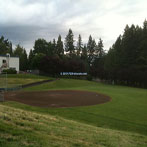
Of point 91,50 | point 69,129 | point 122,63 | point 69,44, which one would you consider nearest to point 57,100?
point 69,129

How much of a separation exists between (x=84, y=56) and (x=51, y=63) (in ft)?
124

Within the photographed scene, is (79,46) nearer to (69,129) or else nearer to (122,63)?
(122,63)

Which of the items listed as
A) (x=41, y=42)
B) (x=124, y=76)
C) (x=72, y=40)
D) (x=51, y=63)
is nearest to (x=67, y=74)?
(x=51, y=63)

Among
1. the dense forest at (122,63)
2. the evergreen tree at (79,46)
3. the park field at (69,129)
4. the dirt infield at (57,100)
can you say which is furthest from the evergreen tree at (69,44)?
the park field at (69,129)

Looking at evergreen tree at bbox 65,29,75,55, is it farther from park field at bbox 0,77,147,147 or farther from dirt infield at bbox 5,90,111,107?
park field at bbox 0,77,147,147

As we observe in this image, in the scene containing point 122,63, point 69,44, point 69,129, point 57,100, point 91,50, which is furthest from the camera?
point 91,50

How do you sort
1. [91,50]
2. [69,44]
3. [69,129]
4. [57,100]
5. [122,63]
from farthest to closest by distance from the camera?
[91,50]
[69,44]
[122,63]
[57,100]
[69,129]

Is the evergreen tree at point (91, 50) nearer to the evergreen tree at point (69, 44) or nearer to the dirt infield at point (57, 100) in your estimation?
the evergreen tree at point (69, 44)

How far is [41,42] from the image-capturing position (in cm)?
7962

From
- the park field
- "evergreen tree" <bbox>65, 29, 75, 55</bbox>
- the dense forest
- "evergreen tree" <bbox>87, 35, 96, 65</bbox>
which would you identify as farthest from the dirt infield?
"evergreen tree" <bbox>87, 35, 96, 65</bbox>

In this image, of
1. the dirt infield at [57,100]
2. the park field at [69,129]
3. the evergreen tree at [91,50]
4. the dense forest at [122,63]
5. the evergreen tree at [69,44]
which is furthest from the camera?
the evergreen tree at [91,50]

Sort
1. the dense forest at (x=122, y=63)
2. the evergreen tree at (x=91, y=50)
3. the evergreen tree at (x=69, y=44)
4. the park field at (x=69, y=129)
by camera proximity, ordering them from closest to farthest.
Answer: the park field at (x=69, y=129) → the dense forest at (x=122, y=63) → the evergreen tree at (x=69, y=44) → the evergreen tree at (x=91, y=50)

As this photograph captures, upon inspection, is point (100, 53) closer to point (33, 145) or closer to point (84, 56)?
point (84, 56)

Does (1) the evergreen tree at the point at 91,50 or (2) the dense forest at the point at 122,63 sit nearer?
(2) the dense forest at the point at 122,63
